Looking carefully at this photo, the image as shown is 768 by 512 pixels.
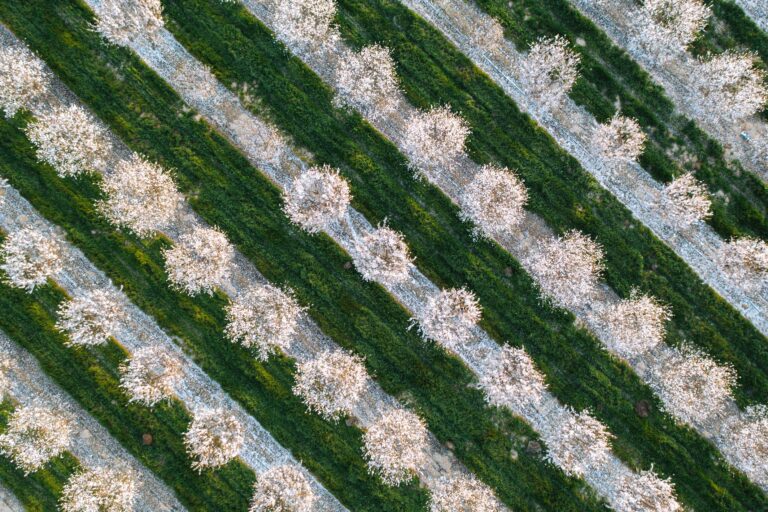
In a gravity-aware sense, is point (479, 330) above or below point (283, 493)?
above

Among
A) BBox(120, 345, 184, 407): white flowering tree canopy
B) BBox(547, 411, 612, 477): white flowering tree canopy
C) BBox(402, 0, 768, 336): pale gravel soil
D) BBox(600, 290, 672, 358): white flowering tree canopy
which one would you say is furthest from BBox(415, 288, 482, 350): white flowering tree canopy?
BBox(120, 345, 184, 407): white flowering tree canopy

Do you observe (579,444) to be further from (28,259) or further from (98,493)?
(28,259)

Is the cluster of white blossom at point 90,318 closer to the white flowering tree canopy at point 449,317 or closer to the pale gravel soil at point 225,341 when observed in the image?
the pale gravel soil at point 225,341

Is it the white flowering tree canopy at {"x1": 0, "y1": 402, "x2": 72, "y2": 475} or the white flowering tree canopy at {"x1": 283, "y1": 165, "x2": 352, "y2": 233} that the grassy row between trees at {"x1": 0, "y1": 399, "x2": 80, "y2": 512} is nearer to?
the white flowering tree canopy at {"x1": 0, "y1": 402, "x2": 72, "y2": 475}

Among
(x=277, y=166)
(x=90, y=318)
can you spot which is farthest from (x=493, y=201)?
(x=90, y=318)

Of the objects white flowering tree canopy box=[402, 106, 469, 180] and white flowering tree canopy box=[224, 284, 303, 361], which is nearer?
white flowering tree canopy box=[224, 284, 303, 361]

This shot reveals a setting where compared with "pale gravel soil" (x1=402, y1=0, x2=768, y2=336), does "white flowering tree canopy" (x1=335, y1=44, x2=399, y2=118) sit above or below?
below

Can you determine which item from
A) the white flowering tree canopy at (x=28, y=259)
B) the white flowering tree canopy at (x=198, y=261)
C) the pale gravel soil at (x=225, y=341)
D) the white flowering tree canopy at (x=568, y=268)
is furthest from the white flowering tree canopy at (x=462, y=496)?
the white flowering tree canopy at (x=28, y=259)
